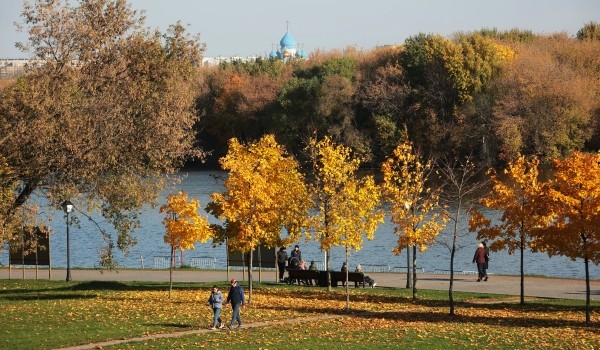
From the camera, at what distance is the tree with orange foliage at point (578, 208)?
33.2 meters

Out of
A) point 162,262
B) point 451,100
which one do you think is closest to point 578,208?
point 162,262

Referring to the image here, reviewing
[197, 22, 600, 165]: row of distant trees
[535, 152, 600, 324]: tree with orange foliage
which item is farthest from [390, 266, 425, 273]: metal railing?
[197, 22, 600, 165]: row of distant trees

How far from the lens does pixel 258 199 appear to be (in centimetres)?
3750

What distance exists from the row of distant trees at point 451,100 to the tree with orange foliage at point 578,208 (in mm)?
60989

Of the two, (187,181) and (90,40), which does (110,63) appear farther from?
(187,181)

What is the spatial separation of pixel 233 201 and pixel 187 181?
244 ft

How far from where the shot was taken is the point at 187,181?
365 feet

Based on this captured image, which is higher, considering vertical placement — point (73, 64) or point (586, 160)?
point (73, 64)

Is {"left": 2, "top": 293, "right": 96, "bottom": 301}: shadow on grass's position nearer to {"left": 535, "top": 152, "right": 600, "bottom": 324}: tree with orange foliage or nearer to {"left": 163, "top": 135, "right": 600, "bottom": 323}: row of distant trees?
{"left": 163, "top": 135, "right": 600, "bottom": 323}: row of distant trees

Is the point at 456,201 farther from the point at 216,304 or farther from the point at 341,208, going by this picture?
the point at 216,304

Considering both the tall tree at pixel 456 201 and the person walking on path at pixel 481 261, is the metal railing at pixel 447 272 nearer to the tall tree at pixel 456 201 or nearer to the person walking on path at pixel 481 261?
the tall tree at pixel 456 201

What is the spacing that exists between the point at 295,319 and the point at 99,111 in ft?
35.9

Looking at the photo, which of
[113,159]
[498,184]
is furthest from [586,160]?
[113,159]

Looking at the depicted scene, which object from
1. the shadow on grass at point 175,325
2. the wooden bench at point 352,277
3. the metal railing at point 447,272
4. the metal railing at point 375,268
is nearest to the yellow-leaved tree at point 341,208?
the wooden bench at point 352,277
